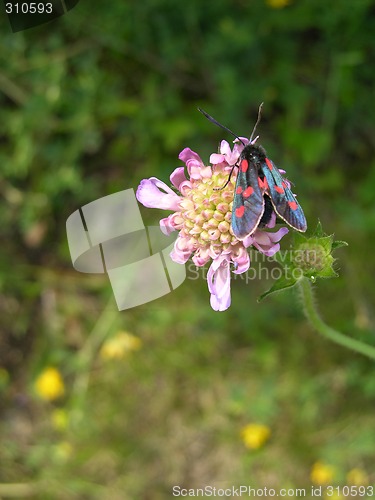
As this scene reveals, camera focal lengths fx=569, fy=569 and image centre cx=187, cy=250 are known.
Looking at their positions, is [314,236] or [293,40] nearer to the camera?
[314,236]

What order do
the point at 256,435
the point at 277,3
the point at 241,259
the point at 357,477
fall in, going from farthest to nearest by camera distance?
the point at 256,435 < the point at 357,477 < the point at 277,3 < the point at 241,259

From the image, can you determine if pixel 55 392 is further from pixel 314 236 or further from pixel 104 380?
pixel 314 236

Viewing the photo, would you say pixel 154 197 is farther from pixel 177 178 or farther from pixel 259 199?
pixel 259 199

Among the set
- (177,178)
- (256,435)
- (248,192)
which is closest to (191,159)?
(177,178)

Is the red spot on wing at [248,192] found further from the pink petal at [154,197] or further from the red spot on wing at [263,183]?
the pink petal at [154,197]

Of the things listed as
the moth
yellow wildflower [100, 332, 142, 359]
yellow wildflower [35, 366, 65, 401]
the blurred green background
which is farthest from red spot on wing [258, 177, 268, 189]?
A: yellow wildflower [35, 366, 65, 401]

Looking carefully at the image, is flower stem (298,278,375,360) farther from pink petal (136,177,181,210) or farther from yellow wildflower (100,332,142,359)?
yellow wildflower (100,332,142,359)

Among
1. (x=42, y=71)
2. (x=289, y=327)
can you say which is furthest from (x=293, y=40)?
(x=289, y=327)
